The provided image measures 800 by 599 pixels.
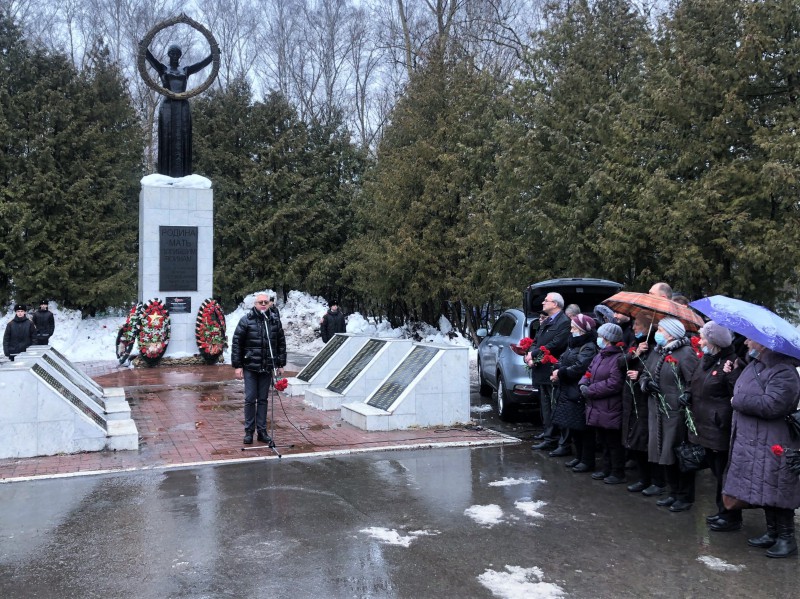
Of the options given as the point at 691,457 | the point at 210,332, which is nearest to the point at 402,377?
the point at 691,457

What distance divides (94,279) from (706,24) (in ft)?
68.8

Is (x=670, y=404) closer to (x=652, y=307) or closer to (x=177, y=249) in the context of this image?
(x=652, y=307)

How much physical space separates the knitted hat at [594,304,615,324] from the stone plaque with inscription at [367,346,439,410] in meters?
2.30

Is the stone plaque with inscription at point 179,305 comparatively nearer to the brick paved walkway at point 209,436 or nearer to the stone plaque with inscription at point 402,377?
the brick paved walkway at point 209,436

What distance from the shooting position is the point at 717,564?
16.0 ft

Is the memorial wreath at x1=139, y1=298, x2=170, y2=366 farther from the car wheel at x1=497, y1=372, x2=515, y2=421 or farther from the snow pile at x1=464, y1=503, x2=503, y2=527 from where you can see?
the snow pile at x1=464, y1=503, x2=503, y2=527

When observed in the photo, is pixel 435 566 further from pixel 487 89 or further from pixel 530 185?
pixel 487 89

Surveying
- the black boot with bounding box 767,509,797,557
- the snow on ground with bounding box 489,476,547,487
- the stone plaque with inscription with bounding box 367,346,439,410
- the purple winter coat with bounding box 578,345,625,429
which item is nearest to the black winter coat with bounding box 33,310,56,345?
the stone plaque with inscription with bounding box 367,346,439,410

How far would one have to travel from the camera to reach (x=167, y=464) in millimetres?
7684

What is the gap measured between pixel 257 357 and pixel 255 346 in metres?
0.13

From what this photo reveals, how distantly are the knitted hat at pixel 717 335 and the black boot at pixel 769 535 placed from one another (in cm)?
123

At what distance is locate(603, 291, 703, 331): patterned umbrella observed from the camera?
6719mm

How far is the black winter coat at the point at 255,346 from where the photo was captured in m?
8.53

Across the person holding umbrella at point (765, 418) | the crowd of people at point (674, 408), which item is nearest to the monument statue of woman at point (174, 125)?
the crowd of people at point (674, 408)
